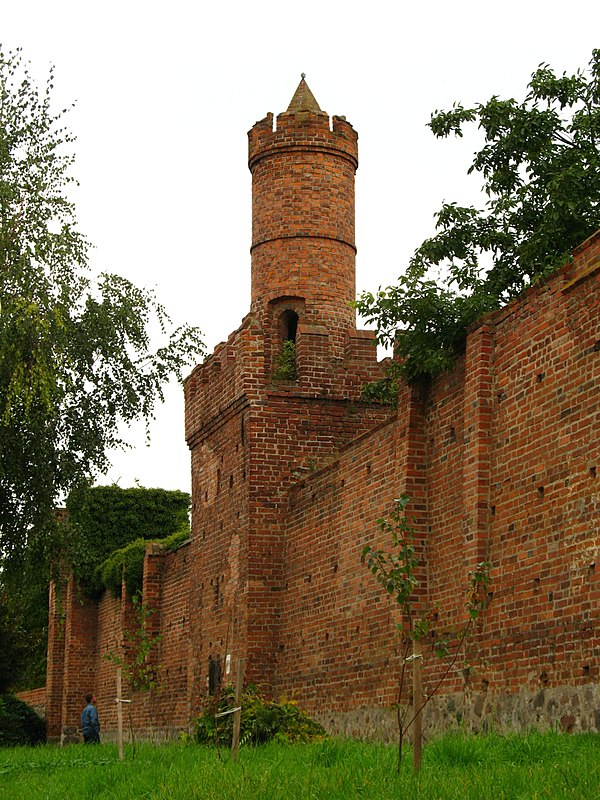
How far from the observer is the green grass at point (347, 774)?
880cm

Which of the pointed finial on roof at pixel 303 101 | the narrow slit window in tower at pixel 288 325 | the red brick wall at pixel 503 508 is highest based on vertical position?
the pointed finial on roof at pixel 303 101

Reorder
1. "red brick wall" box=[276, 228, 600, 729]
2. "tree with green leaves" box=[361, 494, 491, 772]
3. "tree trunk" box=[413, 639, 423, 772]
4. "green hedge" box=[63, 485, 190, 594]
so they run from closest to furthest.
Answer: "tree trunk" box=[413, 639, 423, 772], "tree with green leaves" box=[361, 494, 491, 772], "red brick wall" box=[276, 228, 600, 729], "green hedge" box=[63, 485, 190, 594]

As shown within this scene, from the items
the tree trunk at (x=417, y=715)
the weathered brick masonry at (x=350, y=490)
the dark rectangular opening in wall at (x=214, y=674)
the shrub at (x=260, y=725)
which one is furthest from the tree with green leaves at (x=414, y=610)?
the dark rectangular opening in wall at (x=214, y=674)

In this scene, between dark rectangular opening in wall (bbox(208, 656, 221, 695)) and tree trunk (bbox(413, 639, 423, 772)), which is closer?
tree trunk (bbox(413, 639, 423, 772))

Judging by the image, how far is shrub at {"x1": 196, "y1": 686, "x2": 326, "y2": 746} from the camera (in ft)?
54.0

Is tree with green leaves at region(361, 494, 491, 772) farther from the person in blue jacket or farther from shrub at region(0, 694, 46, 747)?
shrub at region(0, 694, 46, 747)

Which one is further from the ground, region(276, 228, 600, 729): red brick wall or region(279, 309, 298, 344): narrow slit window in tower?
region(279, 309, 298, 344): narrow slit window in tower

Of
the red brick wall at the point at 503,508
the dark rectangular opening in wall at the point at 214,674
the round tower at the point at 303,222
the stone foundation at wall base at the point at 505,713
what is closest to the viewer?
the stone foundation at wall base at the point at 505,713

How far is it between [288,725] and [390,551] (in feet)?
8.97

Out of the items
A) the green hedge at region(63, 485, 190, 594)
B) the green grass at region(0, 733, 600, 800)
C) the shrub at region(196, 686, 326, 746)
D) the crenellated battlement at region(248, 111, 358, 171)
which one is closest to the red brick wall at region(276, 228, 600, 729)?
the shrub at region(196, 686, 326, 746)

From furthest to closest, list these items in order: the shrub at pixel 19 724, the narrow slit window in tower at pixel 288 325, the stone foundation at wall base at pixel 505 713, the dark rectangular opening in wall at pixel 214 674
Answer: the shrub at pixel 19 724 < the narrow slit window in tower at pixel 288 325 < the dark rectangular opening in wall at pixel 214 674 < the stone foundation at wall base at pixel 505 713

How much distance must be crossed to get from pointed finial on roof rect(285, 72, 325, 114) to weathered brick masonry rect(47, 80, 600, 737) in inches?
1.7

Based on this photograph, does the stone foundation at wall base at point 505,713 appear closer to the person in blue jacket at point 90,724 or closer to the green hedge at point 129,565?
the person in blue jacket at point 90,724

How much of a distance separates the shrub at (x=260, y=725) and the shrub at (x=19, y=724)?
1628cm
